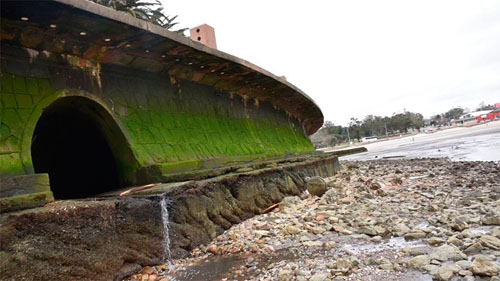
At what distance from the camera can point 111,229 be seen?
15.3 ft

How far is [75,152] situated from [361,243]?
7283 mm

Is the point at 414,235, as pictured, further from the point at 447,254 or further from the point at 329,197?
the point at 329,197

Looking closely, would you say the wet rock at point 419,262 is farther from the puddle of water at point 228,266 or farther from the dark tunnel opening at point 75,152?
the dark tunnel opening at point 75,152

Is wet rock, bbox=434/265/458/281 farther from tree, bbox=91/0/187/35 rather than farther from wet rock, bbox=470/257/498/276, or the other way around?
tree, bbox=91/0/187/35

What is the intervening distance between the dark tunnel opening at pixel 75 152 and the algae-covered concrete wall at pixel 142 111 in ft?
1.93

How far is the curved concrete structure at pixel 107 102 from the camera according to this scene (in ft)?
16.8

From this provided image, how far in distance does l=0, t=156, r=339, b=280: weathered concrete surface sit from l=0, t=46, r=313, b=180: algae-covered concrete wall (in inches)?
50.7

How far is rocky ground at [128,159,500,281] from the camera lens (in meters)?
4.04

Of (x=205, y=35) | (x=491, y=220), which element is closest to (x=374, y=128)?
(x=205, y=35)

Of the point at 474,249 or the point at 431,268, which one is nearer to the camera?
the point at 431,268

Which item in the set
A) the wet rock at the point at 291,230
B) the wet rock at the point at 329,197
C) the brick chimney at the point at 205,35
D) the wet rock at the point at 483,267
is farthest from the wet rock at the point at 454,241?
the brick chimney at the point at 205,35

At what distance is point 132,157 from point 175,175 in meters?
0.96

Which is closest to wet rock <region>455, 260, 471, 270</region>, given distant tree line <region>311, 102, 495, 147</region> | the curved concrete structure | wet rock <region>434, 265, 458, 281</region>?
wet rock <region>434, 265, 458, 281</region>

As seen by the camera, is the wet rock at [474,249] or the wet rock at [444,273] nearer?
the wet rock at [444,273]
